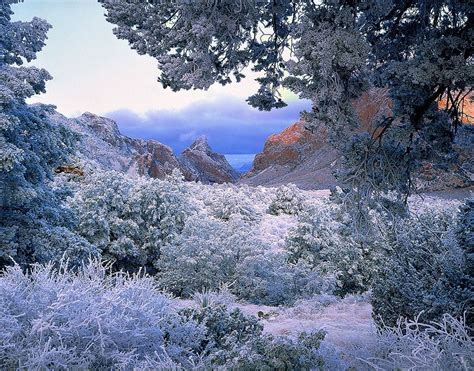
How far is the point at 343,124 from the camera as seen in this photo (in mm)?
4594

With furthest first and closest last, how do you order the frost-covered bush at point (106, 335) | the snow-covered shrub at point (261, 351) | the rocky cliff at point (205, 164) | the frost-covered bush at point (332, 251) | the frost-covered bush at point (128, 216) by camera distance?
the rocky cliff at point (205, 164)
the frost-covered bush at point (128, 216)
the frost-covered bush at point (332, 251)
the frost-covered bush at point (106, 335)
the snow-covered shrub at point (261, 351)

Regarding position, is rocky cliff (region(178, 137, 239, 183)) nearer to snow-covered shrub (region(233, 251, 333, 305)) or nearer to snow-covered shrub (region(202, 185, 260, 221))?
snow-covered shrub (region(202, 185, 260, 221))

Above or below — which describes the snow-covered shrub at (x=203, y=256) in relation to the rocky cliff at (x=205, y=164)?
below

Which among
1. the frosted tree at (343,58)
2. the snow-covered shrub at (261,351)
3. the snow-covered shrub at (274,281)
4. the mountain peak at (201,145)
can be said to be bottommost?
the snow-covered shrub at (274,281)

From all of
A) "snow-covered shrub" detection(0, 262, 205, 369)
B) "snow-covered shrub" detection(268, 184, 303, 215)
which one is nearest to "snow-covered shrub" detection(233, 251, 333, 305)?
"snow-covered shrub" detection(0, 262, 205, 369)

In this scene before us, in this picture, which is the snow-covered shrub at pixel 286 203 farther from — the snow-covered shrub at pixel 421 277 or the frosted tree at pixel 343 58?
the frosted tree at pixel 343 58

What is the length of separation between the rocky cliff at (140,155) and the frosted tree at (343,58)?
21.5m

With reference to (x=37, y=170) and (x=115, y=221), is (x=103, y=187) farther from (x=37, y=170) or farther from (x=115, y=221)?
(x=37, y=170)

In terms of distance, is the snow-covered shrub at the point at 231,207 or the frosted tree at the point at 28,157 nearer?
the frosted tree at the point at 28,157

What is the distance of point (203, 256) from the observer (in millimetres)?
10109

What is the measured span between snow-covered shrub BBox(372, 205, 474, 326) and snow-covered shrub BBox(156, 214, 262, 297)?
13.5 ft

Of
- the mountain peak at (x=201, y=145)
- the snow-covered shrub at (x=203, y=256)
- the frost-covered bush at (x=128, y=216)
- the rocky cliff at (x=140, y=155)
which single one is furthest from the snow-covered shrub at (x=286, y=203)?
the mountain peak at (x=201, y=145)

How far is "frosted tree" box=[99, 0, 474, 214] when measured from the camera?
4301mm

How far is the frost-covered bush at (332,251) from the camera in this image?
39.3ft
